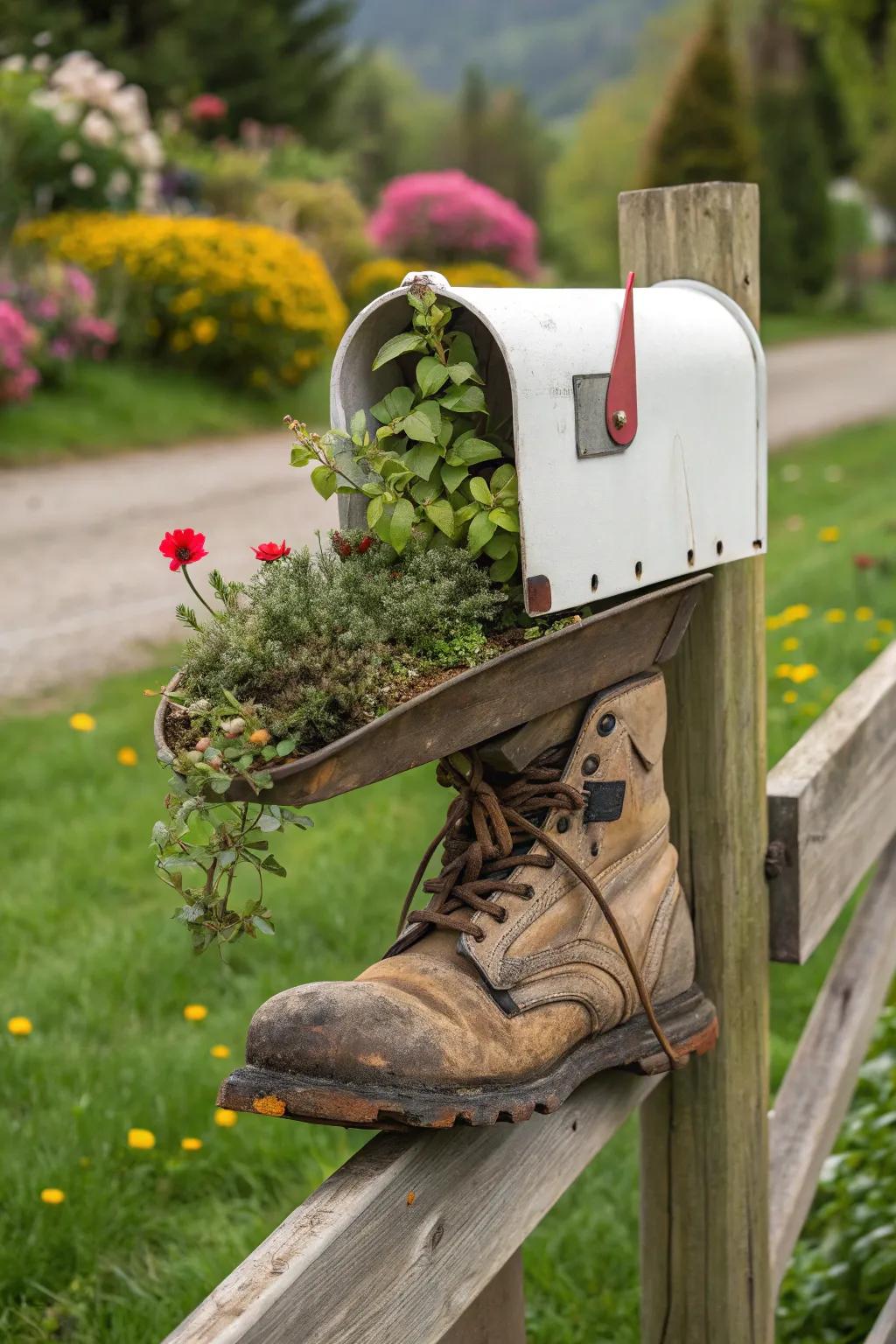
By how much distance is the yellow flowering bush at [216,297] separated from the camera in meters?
10.1

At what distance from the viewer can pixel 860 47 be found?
2144 cm

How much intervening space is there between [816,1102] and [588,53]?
194m

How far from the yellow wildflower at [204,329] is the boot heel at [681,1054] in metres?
9.09

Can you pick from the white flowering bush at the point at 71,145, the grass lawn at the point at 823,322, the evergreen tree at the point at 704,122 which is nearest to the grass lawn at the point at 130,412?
the white flowering bush at the point at 71,145

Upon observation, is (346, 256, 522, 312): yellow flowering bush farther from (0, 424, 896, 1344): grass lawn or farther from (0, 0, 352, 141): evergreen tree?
(0, 424, 896, 1344): grass lawn

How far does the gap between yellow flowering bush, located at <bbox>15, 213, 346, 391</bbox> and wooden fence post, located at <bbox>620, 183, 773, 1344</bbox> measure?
890 centimetres

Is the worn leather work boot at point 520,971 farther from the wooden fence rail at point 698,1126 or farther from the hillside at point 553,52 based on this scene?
the hillside at point 553,52

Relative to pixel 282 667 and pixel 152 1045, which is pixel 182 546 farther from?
pixel 152 1045

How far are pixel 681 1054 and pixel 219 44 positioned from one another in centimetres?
2310

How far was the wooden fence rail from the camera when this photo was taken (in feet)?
3.40

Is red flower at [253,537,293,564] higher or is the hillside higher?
the hillside

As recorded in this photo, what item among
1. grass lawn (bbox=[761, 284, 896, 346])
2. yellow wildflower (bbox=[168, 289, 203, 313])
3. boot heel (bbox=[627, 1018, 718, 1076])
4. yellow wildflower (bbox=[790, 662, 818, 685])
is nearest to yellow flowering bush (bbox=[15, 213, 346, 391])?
yellow wildflower (bbox=[168, 289, 203, 313])

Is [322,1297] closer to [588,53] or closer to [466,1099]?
[466,1099]

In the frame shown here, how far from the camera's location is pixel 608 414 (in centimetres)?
116
